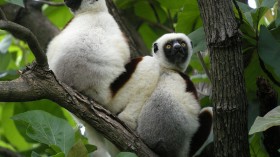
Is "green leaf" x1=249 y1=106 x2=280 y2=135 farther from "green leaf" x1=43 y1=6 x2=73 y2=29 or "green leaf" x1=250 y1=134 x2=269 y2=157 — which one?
"green leaf" x1=43 y1=6 x2=73 y2=29

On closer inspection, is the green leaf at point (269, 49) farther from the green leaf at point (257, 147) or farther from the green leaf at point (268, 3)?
the green leaf at point (257, 147)

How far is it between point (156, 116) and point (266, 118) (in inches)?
48.3

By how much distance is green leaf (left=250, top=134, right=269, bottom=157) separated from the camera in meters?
5.69

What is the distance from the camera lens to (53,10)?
8289mm

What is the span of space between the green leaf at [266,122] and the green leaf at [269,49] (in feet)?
1.86

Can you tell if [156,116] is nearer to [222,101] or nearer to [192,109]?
[192,109]

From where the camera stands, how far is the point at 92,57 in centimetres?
543

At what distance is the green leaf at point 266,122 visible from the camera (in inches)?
175

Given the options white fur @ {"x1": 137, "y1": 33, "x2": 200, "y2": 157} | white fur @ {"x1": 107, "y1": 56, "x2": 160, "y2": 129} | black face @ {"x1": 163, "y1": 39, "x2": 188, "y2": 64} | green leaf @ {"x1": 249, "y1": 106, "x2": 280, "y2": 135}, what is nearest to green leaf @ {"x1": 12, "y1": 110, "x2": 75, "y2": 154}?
white fur @ {"x1": 107, "y1": 56, "x2": 160, "y2": 129}

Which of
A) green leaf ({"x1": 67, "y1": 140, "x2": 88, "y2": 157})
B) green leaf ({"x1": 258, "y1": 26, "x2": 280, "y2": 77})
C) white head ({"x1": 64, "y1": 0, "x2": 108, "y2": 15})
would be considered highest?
white head ({"x1": 64, "y1": 0, "x2": 108, "y2": 15})

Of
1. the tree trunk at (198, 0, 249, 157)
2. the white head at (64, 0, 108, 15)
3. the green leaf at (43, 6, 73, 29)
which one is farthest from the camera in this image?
the green leaf at (43, 6, 73, 29)

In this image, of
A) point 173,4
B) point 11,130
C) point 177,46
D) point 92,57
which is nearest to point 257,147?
point 177,46

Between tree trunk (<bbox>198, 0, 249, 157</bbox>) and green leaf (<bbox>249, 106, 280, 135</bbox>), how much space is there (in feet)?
0.94

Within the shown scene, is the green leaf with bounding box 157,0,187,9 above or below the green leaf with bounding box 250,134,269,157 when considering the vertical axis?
above
